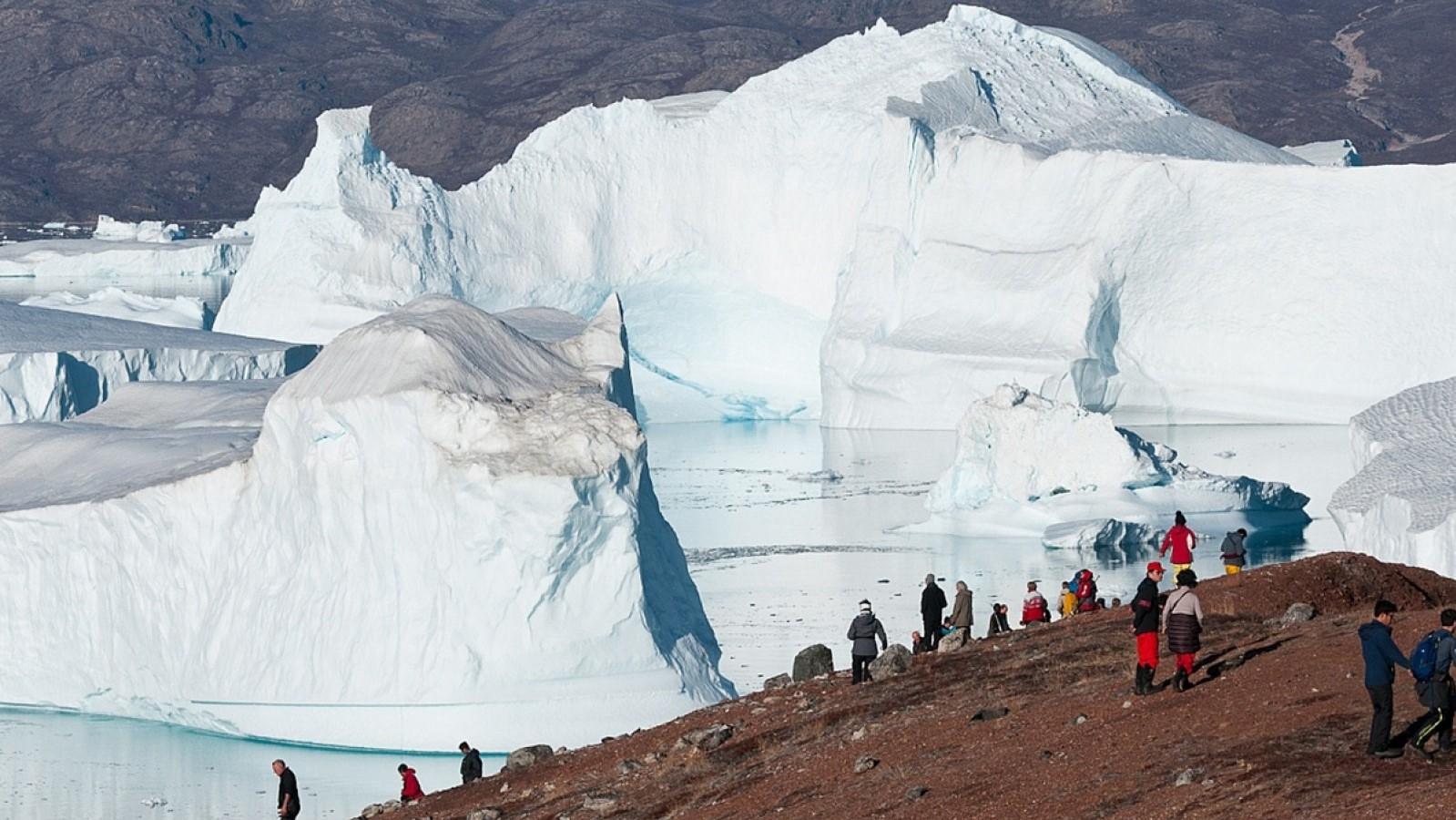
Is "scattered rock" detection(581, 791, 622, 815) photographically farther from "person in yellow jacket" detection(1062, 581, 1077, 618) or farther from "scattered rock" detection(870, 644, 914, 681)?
"person in yellow jacket" detection(1062, 581, 1077, 618)

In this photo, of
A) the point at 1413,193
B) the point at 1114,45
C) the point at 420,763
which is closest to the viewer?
the point at 420,763

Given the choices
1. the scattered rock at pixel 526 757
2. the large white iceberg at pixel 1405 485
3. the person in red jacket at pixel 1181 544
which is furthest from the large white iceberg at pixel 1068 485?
the scattered rock at pixel 526 757

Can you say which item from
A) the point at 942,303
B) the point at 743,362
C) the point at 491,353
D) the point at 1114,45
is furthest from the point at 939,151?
the point at 1114,45

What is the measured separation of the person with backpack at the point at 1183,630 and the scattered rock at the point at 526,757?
14.7 ft

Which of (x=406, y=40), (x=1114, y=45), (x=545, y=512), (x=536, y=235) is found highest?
(x=406, y=40)

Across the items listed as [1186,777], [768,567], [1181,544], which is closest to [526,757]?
[1181,544]

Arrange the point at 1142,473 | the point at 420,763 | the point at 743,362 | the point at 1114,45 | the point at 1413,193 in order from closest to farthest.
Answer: the point at 420,763, the point at 1142,473, the point at 1413,193, the point at 743,362, the point at 1114,45

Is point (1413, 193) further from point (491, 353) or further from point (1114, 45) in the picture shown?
point (1114, 45)

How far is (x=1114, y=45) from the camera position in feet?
389

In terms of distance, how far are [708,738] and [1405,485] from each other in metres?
7.95

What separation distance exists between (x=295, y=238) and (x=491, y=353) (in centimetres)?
2540

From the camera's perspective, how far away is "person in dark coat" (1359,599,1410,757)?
9070 mm

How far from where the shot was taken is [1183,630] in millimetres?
10828

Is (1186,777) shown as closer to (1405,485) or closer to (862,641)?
(862,641)
